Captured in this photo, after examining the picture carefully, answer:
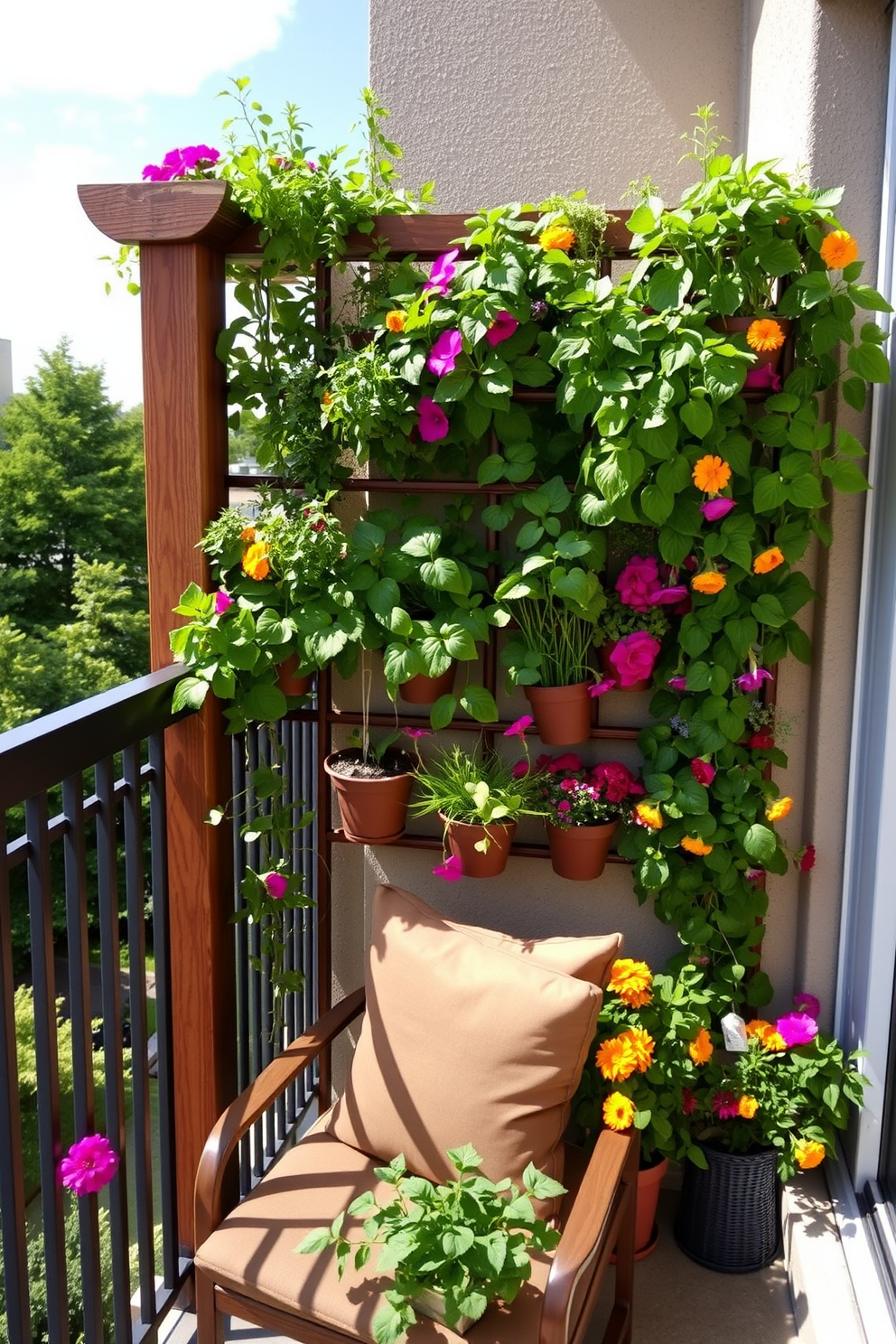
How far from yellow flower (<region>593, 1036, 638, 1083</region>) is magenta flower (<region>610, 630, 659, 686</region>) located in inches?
25.5

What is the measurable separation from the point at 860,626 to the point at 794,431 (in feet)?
1.22

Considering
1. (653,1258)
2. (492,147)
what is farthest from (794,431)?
(653,1258)

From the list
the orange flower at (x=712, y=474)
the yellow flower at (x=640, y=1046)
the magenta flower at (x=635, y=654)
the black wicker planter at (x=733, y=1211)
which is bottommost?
the black wicker planter at (x=733, y=1211)

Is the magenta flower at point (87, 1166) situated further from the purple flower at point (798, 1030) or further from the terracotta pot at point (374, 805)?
the purple flower at point (798, 1030)

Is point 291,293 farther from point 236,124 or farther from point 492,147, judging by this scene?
point 492,147

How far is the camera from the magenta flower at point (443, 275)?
1.80 m

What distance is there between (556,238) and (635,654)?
2.42ft

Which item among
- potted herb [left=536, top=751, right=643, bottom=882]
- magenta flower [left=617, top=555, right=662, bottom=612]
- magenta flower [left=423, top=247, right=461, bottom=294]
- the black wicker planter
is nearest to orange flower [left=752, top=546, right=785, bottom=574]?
magenta flower [left=617, top=555, right=662, bottom=612]

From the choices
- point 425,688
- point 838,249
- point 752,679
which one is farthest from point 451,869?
point 838,249

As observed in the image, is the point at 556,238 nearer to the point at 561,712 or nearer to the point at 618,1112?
the point at 561,712

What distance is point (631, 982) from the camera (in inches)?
70.8

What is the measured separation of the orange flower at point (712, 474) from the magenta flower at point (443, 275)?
0.55 m

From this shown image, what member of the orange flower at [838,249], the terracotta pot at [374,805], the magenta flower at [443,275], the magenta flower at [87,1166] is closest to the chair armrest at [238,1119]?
the magenta flower at [87,1166]

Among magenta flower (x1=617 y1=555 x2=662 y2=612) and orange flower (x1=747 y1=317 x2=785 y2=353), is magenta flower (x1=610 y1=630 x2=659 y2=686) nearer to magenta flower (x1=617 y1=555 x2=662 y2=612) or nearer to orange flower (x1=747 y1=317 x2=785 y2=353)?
magenta flower (x1=617 y1=555 x2=662 y2=612)
